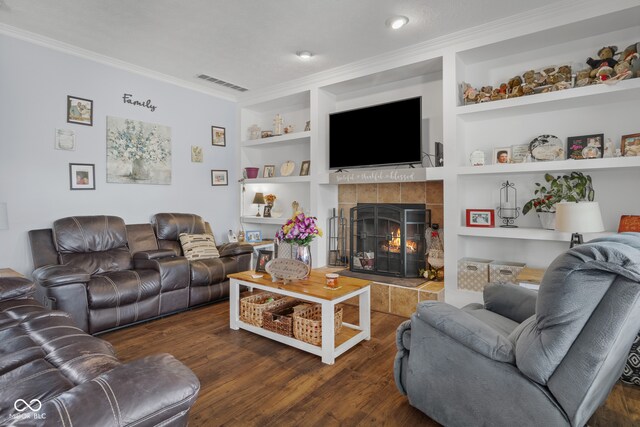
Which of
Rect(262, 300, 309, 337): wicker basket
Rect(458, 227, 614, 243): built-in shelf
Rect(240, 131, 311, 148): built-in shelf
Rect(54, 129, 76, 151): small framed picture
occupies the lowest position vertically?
Rect(262, 300, 309, 337): wicker basket

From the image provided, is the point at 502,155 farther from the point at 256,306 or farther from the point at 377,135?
the point at 256,306

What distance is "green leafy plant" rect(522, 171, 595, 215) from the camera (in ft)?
9.62

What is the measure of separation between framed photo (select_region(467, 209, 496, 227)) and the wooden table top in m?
1.34

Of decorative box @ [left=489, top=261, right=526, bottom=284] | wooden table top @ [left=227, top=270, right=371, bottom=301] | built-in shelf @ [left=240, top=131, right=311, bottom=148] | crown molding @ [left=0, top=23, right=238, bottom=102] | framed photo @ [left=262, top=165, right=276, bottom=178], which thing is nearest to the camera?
wooden table top @ [left=227, top=270, right=371, bottom=301]

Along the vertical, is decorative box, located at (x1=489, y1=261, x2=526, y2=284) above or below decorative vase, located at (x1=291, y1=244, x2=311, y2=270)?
below

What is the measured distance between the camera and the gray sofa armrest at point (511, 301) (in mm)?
2092

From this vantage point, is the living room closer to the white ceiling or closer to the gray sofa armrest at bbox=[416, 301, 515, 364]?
the white ceiling

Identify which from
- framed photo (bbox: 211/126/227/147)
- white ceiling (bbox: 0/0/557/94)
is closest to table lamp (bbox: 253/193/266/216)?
framed photo (bbox: 211/126/227/147)

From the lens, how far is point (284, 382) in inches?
89.0

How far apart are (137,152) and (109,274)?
65.5 inches

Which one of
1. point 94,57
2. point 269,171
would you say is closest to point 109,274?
point 94,57

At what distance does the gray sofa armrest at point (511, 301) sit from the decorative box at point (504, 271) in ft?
3.11

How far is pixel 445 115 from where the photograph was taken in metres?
3.46

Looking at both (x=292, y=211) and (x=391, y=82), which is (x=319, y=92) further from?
(x=292, y=211)
